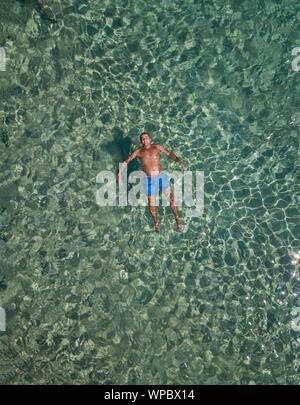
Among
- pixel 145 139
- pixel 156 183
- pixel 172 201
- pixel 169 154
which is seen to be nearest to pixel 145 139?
pixel 145 139

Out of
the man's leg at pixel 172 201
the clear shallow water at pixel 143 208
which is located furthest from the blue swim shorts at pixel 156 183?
the clear shallow water at pixel 143 208

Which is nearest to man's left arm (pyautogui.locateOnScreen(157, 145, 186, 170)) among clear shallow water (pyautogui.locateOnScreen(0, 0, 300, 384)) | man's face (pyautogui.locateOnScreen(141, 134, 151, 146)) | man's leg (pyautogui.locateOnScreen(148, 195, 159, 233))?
man's face (pyautogui.locateOnScreen(141, 134, 151, 146))

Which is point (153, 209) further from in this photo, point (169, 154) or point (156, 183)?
point (169, 154)

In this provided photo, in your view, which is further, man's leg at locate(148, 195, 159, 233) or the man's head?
man's leg at locate(148, 195, 159, 233)

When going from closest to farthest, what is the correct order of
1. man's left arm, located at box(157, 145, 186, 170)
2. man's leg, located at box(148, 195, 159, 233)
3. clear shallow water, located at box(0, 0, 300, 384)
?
clear shallow water, located at box(0, 0, 300, 384) → man's left arm, located at box(157, 145, 186, 170) → man's leg, located at box(148, 195, 159, 233)

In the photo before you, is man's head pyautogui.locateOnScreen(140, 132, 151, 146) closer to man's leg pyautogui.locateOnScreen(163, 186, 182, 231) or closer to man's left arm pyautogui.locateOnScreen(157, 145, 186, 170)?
→ man's left arm pyautogui.locateOnScreen(157, 145, 186, 170)
